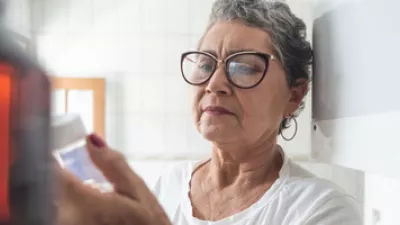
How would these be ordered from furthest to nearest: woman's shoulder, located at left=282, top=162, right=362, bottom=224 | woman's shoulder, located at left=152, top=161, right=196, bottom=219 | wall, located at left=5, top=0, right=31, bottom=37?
woman's shoulder, located at left=152, top=161, right=196, bottom=219, woman's shoulder, located at left=282, top=162, right=362, bottom=224, wall, located at left=5, top=0, right=31, bottom=37

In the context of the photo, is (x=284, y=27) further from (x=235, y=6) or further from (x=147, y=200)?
(x=147, y=200)

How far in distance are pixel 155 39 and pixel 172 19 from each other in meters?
0.07

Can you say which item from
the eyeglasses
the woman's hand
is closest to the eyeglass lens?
the eyeglasses

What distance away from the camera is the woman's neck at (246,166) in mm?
614

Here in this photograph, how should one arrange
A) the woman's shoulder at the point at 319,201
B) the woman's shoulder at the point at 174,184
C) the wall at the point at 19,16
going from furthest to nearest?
the woman's shoulder at the point at 174,184 → the woman's shoulder at the point at 319,201 → the wall at the point at 19,16

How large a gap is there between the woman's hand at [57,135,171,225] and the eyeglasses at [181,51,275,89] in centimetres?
34

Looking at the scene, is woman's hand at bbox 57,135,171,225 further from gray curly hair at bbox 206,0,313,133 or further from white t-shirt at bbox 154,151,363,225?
gray curly hair at bbox 206,0,313,133

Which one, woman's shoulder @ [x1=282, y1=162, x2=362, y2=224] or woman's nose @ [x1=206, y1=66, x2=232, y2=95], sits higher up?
woman's nose @ [x1=206, y1=66, x2=232, y2=95]

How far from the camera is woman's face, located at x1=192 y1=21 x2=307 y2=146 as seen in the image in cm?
56

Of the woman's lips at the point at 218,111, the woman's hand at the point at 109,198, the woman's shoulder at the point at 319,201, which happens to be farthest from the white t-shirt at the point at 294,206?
the woman's hand at the point at 109,198

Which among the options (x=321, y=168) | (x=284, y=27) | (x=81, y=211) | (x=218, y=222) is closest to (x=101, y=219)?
(x=81, y=211)

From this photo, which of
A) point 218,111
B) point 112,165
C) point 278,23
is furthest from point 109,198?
point 278,23

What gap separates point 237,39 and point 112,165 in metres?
0.39

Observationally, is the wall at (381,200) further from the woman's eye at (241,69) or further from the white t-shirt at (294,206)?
the woman's eye at (241,69)
